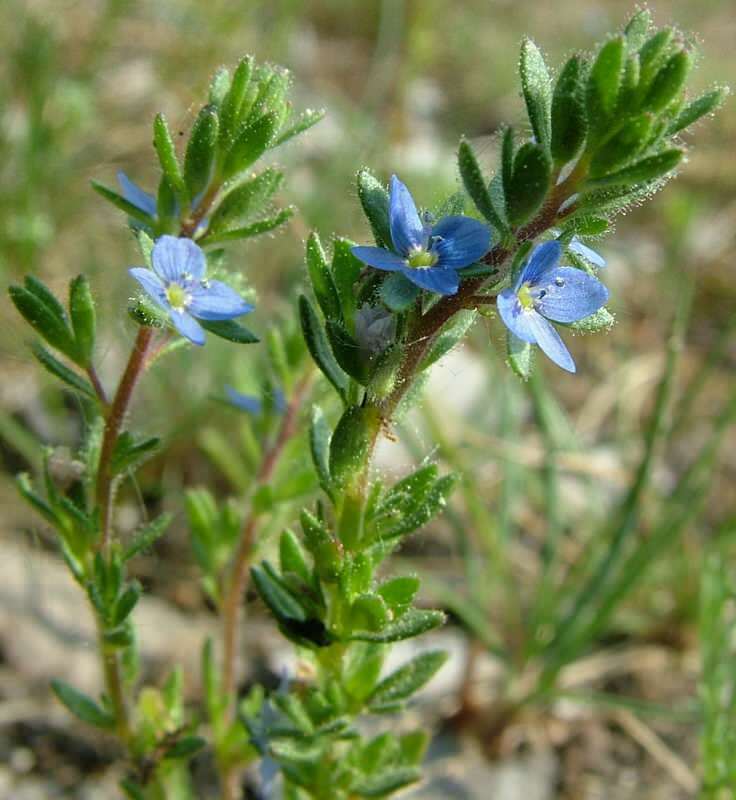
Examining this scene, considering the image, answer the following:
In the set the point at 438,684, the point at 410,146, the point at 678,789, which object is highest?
the point at 410,146

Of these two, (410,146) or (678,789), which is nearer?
(678,789)

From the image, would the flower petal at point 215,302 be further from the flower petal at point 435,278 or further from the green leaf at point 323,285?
the flower petal at point 435,278

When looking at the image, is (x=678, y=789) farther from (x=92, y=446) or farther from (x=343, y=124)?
(x=343, y=124)

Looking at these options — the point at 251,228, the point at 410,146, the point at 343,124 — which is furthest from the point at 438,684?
the point at 410,146

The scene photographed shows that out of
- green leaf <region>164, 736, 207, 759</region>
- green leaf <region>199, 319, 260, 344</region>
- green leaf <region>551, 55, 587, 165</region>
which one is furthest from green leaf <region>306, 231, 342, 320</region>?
green leaf <region>164, 736, 207, 759</region>

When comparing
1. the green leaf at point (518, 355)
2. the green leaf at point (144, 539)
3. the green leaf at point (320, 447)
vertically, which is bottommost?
the green leaf at point (144, 539)

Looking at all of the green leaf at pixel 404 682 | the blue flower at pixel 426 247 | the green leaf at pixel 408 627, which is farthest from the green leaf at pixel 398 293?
the green leaf at pixel 404 682
